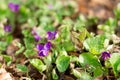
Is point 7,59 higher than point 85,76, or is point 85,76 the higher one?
point 7,59

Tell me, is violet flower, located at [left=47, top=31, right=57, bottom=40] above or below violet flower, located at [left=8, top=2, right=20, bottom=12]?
below

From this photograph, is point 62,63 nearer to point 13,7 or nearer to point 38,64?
point 38,64

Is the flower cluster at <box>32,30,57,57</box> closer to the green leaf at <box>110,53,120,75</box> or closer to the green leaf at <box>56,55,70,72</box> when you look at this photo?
the green leaf at <box>56,55,70,72</box>

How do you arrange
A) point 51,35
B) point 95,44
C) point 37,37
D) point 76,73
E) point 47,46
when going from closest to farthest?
point 76,73 → point 95,44 → point 47,46 → point 51,35 → point 37,37

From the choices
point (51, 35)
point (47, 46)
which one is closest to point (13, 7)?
point (51, 35)

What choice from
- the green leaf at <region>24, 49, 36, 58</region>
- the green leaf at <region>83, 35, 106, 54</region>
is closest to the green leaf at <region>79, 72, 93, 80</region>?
the green leaf at <region>83, 35, 106, 54</region>

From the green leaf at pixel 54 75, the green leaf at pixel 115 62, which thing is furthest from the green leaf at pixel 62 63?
the green leaf at pixel 115 62
